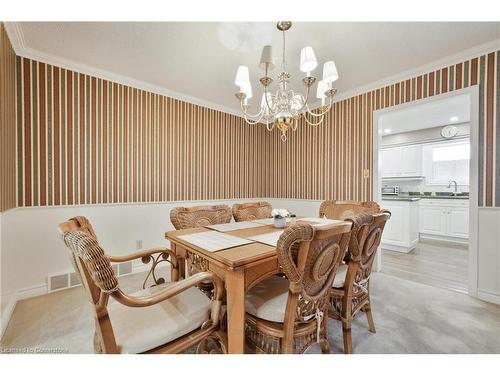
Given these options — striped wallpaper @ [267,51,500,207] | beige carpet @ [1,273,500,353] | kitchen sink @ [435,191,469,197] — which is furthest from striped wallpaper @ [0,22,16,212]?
kitchen sink @ [435,191,469,197]

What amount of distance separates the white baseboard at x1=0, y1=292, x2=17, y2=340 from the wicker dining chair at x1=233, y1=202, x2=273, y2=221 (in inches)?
77.5

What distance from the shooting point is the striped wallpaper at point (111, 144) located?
2217mm

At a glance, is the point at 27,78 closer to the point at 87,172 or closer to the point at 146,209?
the point at 87,172

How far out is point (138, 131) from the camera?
2.88m

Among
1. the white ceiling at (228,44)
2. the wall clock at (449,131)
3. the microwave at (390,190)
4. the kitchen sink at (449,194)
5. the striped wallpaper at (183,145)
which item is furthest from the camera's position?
the microwave at (390,190)

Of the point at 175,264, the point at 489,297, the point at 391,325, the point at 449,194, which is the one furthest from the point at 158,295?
the point at 449,194

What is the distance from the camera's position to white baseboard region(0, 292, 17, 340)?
1599mm

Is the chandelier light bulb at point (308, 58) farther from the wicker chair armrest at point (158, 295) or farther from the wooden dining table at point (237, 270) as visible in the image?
the wicker chair armrest at point (158, 295)

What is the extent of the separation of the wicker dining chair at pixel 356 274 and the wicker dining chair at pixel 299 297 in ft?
0.67

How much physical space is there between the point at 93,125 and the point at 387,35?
324 cm

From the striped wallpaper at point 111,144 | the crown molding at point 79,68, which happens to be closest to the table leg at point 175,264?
the striped wallpaper at point 111,144

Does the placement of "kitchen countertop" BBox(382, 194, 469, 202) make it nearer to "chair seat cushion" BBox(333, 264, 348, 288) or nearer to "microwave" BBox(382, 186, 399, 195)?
"microwave" BBox(382, 186, 399, 195)
